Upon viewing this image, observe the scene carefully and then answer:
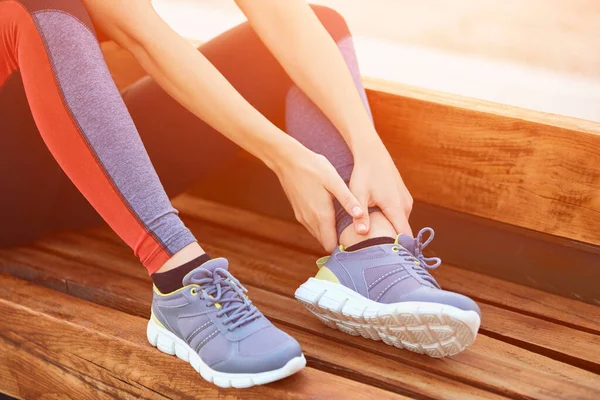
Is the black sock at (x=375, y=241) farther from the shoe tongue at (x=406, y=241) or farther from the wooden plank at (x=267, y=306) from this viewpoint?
the wooden plank at (x=267, y=306)

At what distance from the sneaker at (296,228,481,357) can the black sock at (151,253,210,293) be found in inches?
7.4

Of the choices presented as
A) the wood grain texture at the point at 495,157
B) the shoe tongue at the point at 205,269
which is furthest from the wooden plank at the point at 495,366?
the wood grain texture at the point at 495,157

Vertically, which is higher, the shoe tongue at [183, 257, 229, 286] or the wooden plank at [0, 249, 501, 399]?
the shoe tongue at [183, 257, 229, 286]

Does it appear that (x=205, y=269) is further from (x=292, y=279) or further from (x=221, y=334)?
(x=292, y=279)

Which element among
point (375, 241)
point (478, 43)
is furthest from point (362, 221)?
point (478, 43)

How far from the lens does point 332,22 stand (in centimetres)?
139

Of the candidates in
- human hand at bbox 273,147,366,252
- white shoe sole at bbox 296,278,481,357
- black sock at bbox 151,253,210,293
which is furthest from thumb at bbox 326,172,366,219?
black sock at bbox 151,253,210,293

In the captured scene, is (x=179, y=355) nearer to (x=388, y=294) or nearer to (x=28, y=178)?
(x=388, y=294)

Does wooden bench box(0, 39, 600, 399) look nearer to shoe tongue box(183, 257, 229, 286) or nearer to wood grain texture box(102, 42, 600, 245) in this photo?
wood grain texture box(102, 42, 600, 245)

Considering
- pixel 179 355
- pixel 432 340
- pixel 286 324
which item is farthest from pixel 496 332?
pixel 179 355

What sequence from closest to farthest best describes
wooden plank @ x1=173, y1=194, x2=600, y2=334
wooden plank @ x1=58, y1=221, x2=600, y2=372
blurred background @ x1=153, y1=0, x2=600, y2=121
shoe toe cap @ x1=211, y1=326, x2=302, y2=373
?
1. shoe toe cap @ x1=211, y1=326, x2=302, y2=373
2. wooden plank @ x1=58, y1=221, x2=600, y2=372
3. wooden plank @ x1=173, y1=194, x2=600, y2=334
4. blurred background @ x1=153, y1=0, x2=600, y2=121

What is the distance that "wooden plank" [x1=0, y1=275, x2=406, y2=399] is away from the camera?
1.05 m

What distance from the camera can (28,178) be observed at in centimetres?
130

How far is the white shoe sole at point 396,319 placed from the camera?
3.33 feet
